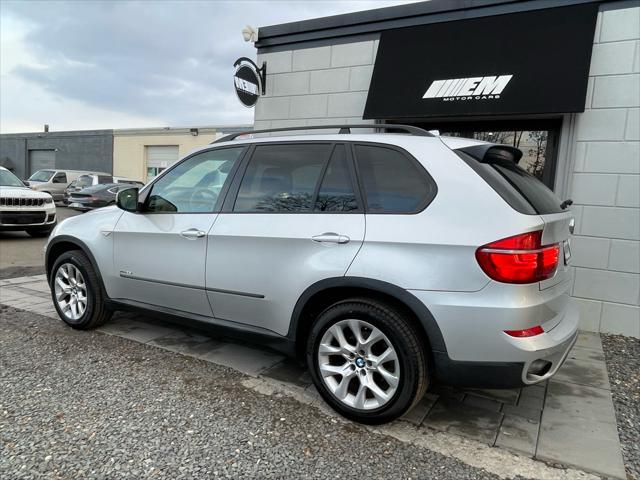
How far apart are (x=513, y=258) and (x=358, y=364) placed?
111 centimetres

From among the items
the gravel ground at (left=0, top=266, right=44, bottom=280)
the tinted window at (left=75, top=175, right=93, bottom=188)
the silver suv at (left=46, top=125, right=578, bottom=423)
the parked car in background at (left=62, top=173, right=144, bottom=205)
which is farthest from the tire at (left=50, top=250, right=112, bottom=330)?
the tinted window at (left=75, top=175, right=93, bottom=188)

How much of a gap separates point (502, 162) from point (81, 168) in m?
31.6

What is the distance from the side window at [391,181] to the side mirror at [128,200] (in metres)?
2.02

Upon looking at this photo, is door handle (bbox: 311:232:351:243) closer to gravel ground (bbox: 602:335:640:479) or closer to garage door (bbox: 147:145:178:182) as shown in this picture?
gravel ground (bbox: 602:335:640:479)

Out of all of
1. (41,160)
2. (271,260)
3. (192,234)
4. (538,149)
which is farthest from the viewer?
(41,160)

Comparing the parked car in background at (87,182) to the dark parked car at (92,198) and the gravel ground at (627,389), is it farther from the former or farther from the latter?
the gravel ground at (627,389)

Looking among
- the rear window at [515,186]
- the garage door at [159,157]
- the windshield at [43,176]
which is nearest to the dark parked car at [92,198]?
the windshield at [43,176]

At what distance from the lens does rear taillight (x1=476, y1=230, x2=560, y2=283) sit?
2420 mm

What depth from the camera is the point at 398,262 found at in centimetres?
265

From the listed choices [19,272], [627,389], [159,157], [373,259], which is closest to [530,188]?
[373,259]

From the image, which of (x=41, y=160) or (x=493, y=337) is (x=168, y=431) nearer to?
(x=493, y=337)

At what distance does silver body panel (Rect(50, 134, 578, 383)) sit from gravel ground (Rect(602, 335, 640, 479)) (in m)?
0.67

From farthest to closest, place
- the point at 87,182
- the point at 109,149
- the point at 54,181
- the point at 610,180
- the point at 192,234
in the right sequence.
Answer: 1. the point at 109,149
2. the point at 54,181
3. the point at 87,182
4. the point at 610,180
5. the point at 192,234

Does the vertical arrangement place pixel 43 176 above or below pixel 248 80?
below
